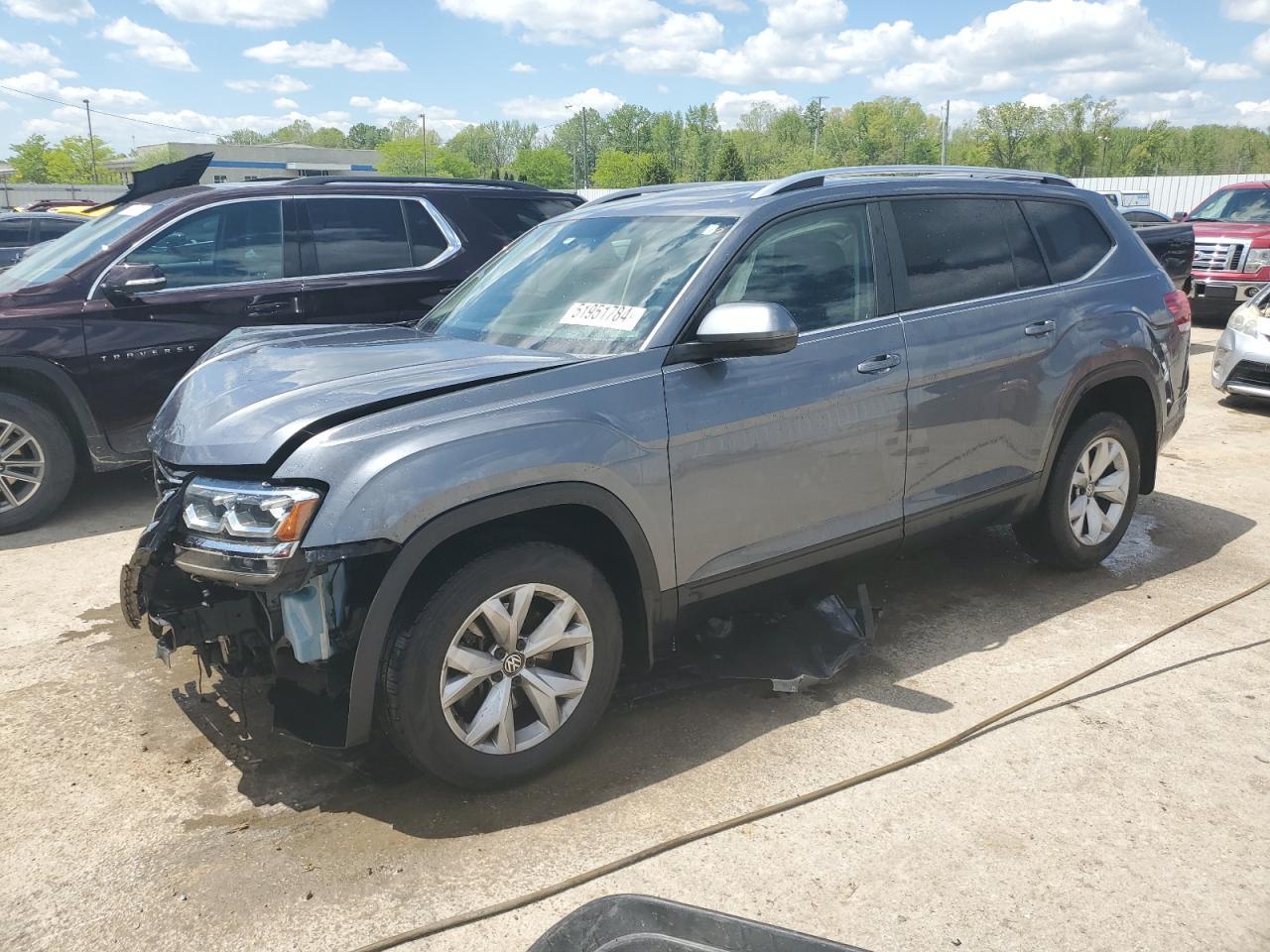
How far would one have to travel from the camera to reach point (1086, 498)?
15.8 feet

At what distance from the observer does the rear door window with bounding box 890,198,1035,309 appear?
4066 mm

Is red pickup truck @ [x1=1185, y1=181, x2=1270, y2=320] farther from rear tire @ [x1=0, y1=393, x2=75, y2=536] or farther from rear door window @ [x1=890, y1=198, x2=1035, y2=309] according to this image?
rear tire @ [x1=0, y1=393, x2=75, y2=536]

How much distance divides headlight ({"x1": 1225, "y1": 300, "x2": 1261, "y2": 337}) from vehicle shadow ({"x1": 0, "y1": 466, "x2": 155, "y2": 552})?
29.5 ft

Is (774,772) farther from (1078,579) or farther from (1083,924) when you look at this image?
(1078,579)

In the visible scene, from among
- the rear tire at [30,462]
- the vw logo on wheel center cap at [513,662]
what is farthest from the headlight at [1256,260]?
the rear tire at [30,462]

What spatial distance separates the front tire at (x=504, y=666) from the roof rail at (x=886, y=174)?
1.70 m

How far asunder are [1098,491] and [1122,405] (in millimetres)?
506

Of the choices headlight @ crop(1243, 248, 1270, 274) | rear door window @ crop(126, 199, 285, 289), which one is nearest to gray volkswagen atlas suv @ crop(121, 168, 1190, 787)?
rear door window @ crop(126, 199, 285, 289)

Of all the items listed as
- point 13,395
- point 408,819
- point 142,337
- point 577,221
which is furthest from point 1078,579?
point 13,395

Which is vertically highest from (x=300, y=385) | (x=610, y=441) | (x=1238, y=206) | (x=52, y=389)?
(x=1238, y=206)

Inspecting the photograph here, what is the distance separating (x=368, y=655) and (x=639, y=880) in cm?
96

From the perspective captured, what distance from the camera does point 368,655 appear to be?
2.77 metres

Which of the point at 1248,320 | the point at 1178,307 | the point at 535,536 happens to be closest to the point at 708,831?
the point at 535,536

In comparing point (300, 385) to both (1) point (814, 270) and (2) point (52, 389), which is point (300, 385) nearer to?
(1) point (814, 270)
